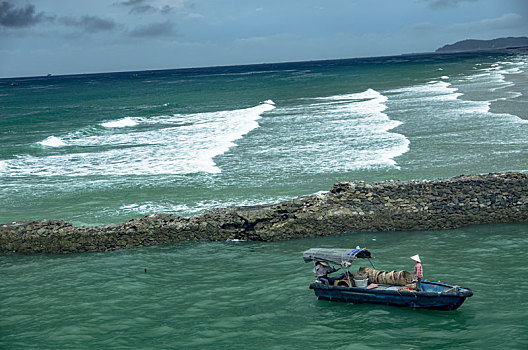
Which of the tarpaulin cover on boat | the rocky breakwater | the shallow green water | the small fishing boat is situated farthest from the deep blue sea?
the tarpaulin cover on boat

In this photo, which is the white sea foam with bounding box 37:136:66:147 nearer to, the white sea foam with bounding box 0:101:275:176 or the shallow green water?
the white sea foam with bounding box 0:101:275:176

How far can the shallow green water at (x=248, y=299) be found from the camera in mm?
13188

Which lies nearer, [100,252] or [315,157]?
[100,252]

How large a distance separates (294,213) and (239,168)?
Result: 480 inches

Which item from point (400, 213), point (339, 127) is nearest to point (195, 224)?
point (400, 213)

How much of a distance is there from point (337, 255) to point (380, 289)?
153 cm

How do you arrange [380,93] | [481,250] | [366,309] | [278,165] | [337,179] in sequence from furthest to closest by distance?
[380,93] → [278,165] → [337,179] → [481,250] → [366,309]

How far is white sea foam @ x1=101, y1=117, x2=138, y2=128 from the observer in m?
57.1

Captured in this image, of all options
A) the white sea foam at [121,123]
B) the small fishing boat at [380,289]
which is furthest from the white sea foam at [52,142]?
the small fishing boat at [380,289]

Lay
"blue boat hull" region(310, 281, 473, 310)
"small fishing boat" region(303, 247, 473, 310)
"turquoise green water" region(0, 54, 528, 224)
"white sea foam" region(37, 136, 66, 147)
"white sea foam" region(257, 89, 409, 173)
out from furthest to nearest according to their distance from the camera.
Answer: "white sea foam" region(37, 136, 66, 147) → "white sea foam" region(257, 89, 409, 173) → "turquoise green water" region(0, 54, 528, 224) → "small fishing boat" region(303, 247, 473, 310) → "blue boat hull" region(310, 281, 473, 310)

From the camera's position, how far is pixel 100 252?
68.2ft

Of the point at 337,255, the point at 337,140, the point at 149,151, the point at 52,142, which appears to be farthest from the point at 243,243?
the point at 52,142

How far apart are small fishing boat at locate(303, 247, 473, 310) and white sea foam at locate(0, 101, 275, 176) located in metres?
17.7

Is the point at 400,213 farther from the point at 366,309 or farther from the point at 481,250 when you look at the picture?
the point at 366,309
